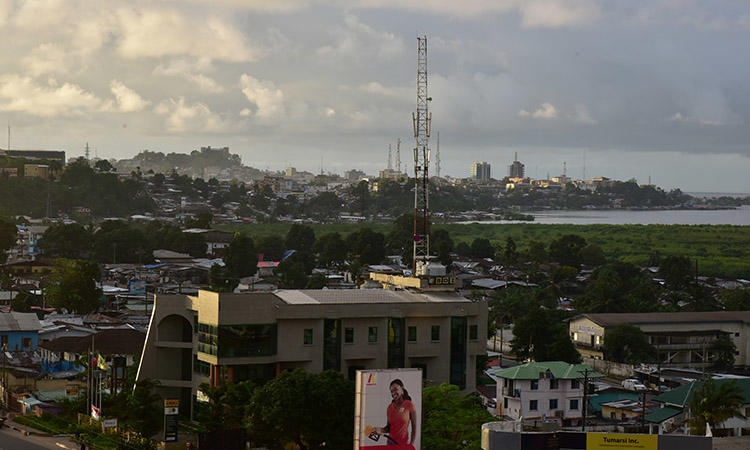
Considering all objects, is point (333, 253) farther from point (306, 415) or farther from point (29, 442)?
point (306, 415)

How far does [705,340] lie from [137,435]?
41347 millimetres

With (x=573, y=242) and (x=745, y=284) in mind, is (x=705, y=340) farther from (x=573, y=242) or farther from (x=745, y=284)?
(x=573, y=242)

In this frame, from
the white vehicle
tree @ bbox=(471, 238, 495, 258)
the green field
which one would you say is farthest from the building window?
tree @ bbox=(471, 238, 495, 258)

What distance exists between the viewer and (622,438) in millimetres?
27562

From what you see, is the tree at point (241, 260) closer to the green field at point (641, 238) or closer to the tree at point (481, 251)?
the tree at point (481, 251)

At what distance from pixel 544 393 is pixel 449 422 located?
14628mm

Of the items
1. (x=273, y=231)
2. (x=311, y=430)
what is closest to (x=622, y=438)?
(x=311, y=430)

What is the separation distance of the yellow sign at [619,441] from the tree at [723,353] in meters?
37.6

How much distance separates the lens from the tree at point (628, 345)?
62.1 m

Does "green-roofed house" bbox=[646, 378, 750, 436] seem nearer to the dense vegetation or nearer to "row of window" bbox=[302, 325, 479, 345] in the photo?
"row of window" bbox=[302, 325, 479, 345]

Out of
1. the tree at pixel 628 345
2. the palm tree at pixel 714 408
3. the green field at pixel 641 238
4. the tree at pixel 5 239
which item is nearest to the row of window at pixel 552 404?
the palm tree at pixel 714 408

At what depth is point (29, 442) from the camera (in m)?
38.2

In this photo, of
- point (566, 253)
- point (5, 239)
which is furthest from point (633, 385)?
point (5, 239)

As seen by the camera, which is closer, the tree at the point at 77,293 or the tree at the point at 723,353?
the tree at the point at 723,353
